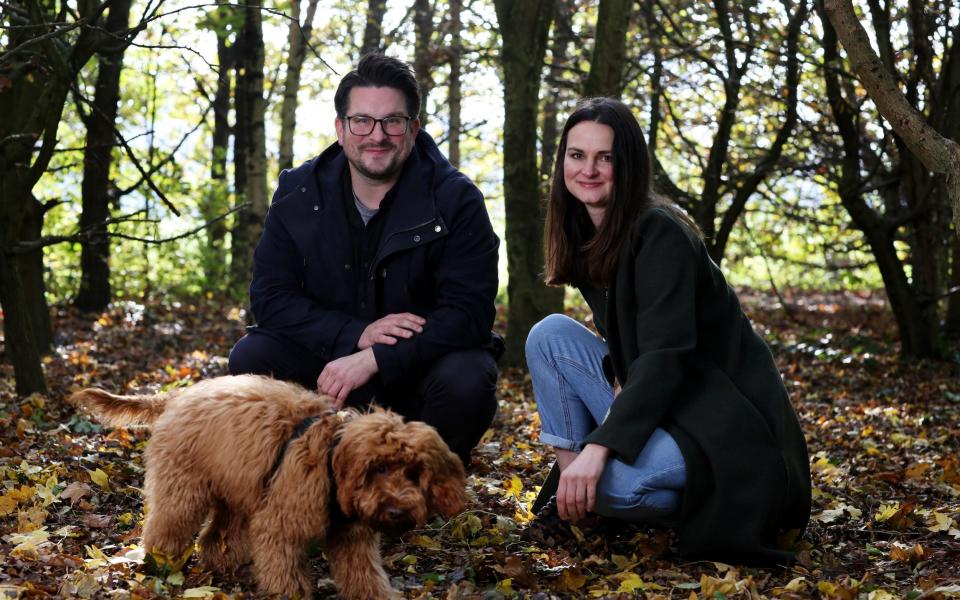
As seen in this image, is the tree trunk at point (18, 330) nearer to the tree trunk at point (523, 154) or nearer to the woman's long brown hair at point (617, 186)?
the woman's long brown hair at point (617, 186)

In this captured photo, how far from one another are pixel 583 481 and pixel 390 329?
4.22 ft

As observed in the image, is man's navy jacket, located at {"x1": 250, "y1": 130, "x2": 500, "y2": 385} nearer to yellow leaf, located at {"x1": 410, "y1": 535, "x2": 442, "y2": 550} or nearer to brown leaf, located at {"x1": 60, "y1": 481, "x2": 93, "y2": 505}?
yellow leaf, located at {"x1": 410, "y1": 535, "x2": 442, "y2": 550}

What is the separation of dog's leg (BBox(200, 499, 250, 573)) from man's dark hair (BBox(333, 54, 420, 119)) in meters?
1.89

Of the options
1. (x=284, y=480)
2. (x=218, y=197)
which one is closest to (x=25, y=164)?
(x=284, y=480)

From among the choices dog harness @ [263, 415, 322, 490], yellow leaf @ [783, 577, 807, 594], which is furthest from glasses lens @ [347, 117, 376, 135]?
yellow leaf @ [783, 577, 807, 594]

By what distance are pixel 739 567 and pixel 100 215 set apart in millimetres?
9370

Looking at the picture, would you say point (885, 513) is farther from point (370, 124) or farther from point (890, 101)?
point (370, 124)

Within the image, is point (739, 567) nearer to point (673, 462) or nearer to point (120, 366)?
point (673, 462)

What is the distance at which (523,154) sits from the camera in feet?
26.7

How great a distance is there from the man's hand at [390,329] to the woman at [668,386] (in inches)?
30.8

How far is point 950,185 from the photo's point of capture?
3943 millimetres

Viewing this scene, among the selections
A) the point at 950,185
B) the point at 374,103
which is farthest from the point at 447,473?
the point at 950,185

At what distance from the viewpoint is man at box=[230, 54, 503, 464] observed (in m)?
4.29

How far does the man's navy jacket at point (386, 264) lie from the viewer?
4.35 metres
